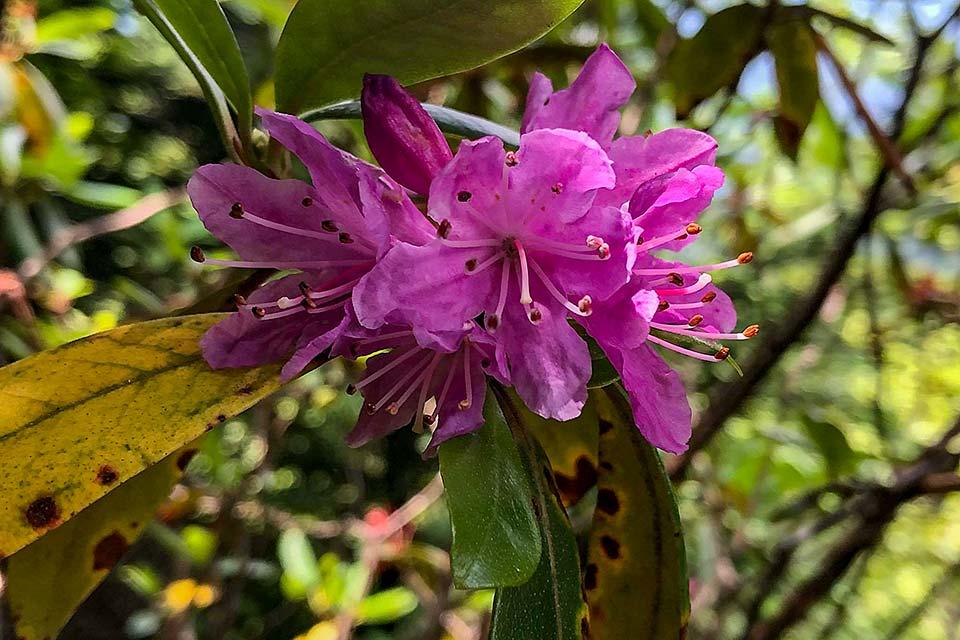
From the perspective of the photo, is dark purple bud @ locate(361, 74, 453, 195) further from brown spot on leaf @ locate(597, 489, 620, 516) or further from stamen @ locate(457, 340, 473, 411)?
brown spot on leaf @ locate(597, 489, 620, 516)

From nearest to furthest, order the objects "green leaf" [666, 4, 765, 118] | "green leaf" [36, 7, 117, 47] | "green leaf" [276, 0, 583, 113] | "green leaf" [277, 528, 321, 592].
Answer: "green leaf" [276, 0, 583, 113]
"green leaf" [666, 4, 765, 118]
"green leaf" [36, 7, 117, 47]
"green leaf" [277, 528, 321, 592]

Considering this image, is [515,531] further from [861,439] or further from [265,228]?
[861,439]

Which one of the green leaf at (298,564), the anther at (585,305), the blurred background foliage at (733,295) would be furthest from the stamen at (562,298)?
the green leaf at (298,564)

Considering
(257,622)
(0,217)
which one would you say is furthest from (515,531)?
(257,622)

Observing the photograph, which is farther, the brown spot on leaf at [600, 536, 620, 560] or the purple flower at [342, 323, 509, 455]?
the brown spot on leaf at [600, 536, 620, 560]

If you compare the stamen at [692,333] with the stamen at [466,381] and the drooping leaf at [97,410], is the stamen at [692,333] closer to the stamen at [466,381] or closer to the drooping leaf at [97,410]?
the stamen at [466,381]

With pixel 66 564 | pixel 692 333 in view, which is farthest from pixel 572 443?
pixel 66 564

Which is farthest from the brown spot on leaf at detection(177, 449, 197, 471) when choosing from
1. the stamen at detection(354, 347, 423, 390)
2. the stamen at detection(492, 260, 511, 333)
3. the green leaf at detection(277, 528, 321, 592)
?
the green leaf at detection(277, 528, 321, 592)

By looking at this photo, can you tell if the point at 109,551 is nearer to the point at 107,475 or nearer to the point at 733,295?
the point at 107,475
